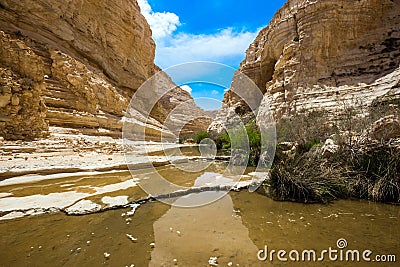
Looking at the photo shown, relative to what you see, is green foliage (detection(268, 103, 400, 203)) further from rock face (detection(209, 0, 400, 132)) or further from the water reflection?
rock face (detection(209, 0, 400, 132))

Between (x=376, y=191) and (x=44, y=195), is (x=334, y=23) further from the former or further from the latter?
(x=44, y=195)

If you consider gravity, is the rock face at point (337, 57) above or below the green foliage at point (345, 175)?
above

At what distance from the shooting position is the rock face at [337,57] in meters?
13.5

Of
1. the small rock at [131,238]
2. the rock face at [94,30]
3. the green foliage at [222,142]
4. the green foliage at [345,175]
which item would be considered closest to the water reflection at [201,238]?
the small rock at [131,238]

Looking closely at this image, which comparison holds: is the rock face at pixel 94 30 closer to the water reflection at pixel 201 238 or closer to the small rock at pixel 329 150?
the water reflection at pixel 201 238

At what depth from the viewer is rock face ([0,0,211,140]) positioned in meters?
9.64

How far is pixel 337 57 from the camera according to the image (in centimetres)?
1568

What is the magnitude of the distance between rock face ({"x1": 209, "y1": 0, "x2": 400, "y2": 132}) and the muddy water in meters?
11.6

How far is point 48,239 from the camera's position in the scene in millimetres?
2762

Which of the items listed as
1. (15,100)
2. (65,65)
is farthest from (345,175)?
(65,65)

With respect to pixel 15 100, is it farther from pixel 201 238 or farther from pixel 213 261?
pixel 213 261

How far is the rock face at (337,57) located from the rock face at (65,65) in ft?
49.4

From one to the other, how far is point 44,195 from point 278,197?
5538 millimetres

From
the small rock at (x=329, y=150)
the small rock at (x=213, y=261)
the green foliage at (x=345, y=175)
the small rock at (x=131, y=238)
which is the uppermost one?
the small rock at (x=329, y=150)
